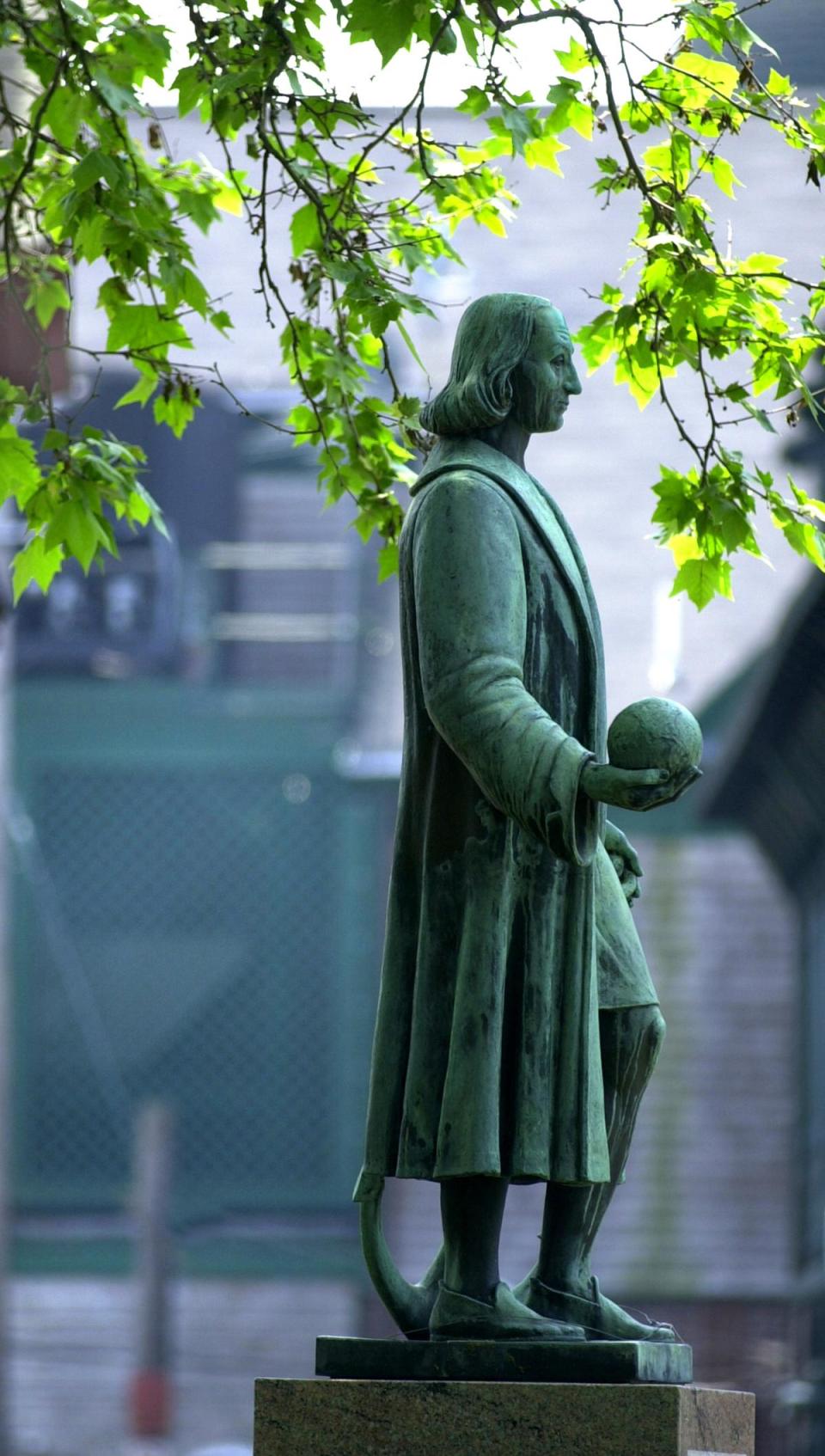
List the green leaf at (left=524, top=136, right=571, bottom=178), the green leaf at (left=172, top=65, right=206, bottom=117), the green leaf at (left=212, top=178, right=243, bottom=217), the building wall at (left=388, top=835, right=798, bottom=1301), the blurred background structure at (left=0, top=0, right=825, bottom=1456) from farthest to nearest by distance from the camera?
the blurred background structure at (left=0, top=0, right=825, bottom=1456) → the building wall at (left=388, top=835, right=798, bottom=1301) → the green leaf at (left=212, top=178, right=243, bottom=217) → the green leaf at (left=524, top=136, right=571, bottom=178) → the green leaf at (left=172, top=65, right=206, bottom=117)

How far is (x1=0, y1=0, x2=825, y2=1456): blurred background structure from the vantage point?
83.8 ft

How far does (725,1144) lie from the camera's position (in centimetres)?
2559

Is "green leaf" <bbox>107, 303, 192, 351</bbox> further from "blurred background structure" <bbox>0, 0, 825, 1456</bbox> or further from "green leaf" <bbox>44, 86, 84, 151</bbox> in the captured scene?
"blurred background structure" <bbox>0, 0, 825, 1456</bbox>

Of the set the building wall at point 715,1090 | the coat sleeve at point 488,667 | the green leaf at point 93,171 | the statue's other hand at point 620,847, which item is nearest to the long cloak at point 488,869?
the coat sleeve at point 488,667

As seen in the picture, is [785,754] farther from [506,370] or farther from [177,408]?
[506,370]

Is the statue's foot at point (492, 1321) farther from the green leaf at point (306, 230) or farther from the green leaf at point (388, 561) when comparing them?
the green leaf at point (306, 230)

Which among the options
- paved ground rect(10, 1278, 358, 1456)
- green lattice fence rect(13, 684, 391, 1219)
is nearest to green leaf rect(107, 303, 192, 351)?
paved ground rect(10, 1278, 358, 1456)

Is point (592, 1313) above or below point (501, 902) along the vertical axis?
below

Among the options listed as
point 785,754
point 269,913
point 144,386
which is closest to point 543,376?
point 144,386

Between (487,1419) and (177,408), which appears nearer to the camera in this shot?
(487,1419)

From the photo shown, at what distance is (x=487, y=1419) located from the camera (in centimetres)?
528

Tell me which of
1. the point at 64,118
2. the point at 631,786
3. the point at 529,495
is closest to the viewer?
the point at 631,786

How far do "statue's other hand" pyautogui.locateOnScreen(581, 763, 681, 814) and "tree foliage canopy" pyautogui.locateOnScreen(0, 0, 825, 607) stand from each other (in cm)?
207

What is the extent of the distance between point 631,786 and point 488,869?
0.50 meters
